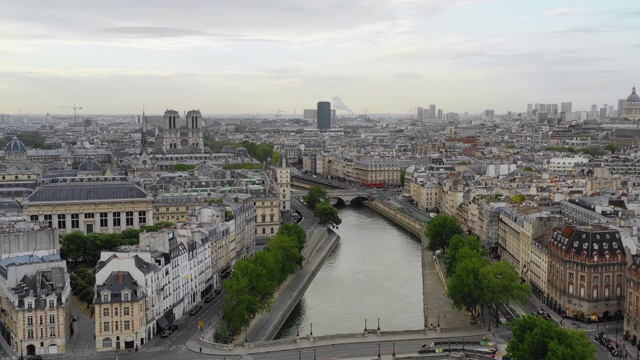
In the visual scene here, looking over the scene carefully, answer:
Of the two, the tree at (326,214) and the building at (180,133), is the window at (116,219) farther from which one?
the building at (180,133)

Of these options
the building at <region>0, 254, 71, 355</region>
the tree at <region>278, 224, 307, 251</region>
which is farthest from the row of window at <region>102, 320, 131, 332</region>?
the tree at <region>278, 224, 307, 251</region>

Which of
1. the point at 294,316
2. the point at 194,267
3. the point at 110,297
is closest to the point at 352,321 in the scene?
the point at 294,316

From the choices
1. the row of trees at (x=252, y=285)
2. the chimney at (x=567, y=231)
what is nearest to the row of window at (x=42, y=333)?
the row of trees at (x=252, y=285)

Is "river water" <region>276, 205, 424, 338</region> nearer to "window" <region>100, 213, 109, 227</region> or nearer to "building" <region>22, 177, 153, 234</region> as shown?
"building" <region>22, 177, 153, 234</region>

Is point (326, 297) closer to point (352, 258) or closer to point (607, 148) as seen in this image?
point (352, 258)

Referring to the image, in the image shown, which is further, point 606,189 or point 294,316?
point 606,189

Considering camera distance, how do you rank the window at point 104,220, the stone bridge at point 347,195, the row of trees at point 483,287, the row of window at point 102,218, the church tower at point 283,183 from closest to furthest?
the row of trees at point 483,287 → the row of window at point 102,218 → the window at point 104,220 → the church tower at point 283,183 → the stone bridge at point 347,195
